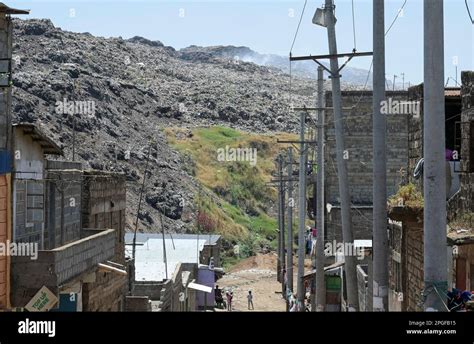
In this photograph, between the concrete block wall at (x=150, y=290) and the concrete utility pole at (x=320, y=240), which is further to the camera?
the concrete block wall at (x=150, y=290)

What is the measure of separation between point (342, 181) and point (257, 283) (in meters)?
37.0

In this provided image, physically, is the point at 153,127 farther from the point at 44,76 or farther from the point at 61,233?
the point at 61,233

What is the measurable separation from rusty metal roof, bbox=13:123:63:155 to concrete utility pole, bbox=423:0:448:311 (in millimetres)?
10743

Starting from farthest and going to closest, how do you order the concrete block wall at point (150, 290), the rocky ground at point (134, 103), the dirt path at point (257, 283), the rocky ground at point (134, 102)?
the rocky ground at point (134, 102)
the rocky ground at point (134, 103)
the dirt path at point (257, 283)
the concrete block wall at point (150, 290)

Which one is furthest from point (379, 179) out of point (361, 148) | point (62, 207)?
point (361, 148)

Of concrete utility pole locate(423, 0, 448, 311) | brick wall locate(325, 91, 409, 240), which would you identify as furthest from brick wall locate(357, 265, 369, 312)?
concrete utility pole locate(423, 0, 448, 311)

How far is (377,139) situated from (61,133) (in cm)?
5735

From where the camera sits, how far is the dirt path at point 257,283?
44031mm

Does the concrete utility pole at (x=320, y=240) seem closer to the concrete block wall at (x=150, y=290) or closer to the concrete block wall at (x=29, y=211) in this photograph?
the concrete block wall at (x=29, y=211)

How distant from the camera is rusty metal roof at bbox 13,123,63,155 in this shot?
17.9m

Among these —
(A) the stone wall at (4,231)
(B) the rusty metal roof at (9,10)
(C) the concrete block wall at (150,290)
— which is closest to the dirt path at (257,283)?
(C) the concrete block wall at (150,290)

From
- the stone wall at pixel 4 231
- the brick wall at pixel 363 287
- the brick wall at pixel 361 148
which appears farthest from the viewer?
the brick wall at pixel 361 148

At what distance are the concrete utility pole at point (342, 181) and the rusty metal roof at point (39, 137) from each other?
252 inches
